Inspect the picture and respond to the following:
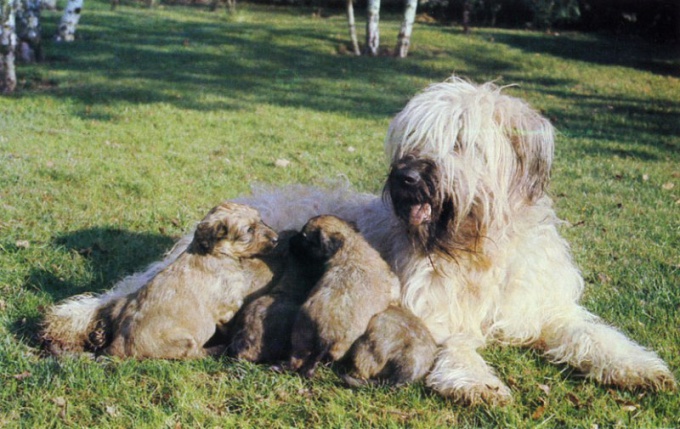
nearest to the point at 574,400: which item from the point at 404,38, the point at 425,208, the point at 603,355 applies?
the point at 603,355

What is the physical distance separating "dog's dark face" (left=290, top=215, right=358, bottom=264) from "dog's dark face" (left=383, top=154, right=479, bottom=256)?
0.48m

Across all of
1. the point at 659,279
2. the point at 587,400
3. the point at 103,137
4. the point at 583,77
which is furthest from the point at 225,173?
the point at 583,77

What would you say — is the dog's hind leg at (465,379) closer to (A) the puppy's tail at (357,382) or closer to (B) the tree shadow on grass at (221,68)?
(A) the puppy's tail at (357,382)

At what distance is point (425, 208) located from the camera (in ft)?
13.5

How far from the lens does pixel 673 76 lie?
1981cm

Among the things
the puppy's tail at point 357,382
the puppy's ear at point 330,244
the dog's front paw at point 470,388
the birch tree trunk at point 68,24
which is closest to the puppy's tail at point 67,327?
the puppy's ear at point 330,244

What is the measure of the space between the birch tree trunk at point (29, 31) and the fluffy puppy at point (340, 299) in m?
14.8

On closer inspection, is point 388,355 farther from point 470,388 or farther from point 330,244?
point 330,244

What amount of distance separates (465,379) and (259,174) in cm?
577

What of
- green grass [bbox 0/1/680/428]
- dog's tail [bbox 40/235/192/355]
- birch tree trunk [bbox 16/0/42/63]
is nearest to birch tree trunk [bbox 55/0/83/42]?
green grass [bbox 0/1/680/428]

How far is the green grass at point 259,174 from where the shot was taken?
3965mm

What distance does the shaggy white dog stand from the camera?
4.11 m

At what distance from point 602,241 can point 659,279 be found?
1184 millimetres

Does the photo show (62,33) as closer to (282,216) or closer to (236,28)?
(236,28)
